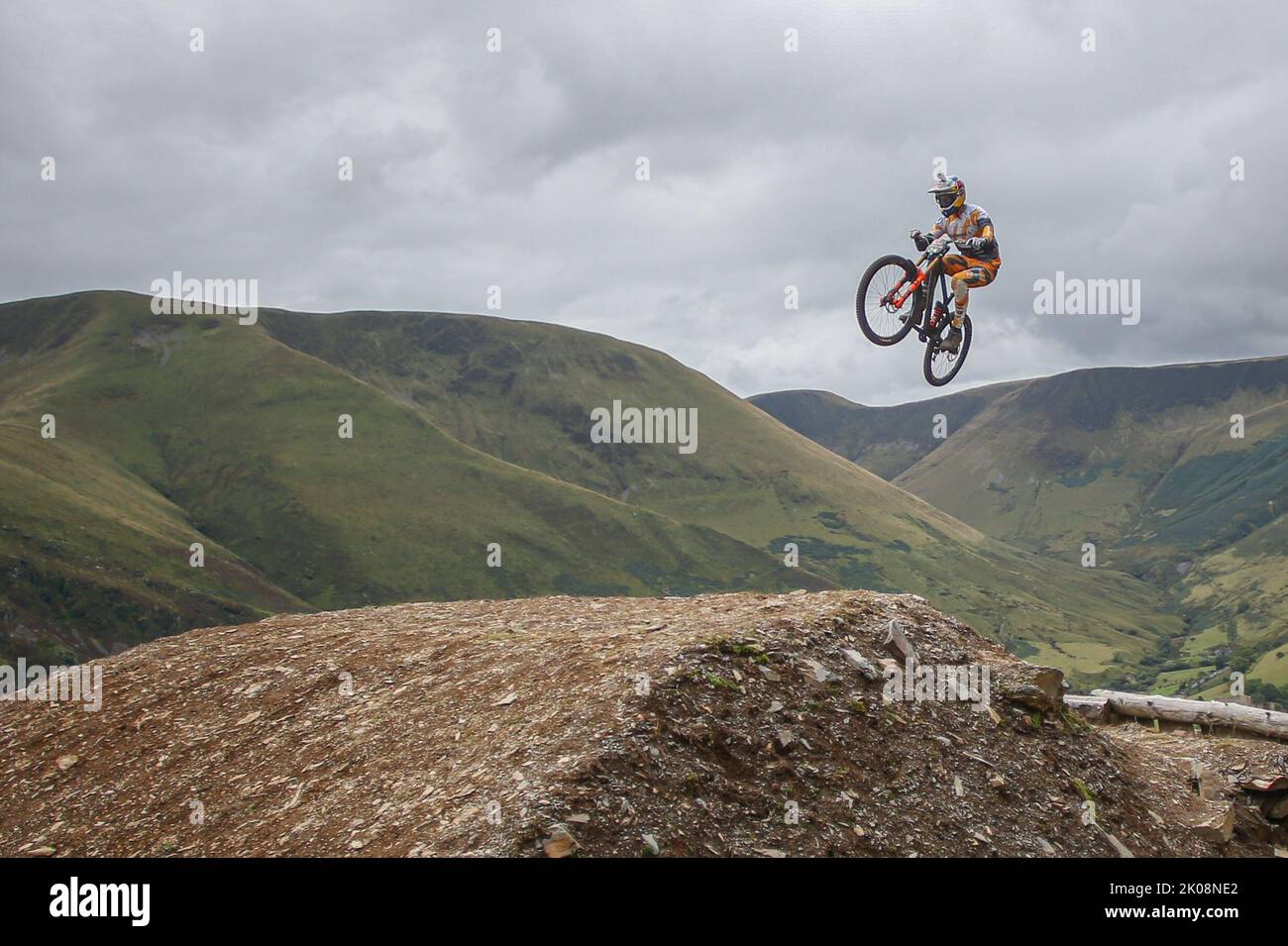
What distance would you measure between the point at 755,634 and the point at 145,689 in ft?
42.8

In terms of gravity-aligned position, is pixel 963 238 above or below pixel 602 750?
above

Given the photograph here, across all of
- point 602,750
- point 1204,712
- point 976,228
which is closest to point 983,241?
point 976,228

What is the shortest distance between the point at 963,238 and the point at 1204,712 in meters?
14.4

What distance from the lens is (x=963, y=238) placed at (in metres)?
21.3

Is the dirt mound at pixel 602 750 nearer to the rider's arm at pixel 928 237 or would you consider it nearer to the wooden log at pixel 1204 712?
the wooden log at pixel 1204 712

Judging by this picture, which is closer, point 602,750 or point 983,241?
point 602,750

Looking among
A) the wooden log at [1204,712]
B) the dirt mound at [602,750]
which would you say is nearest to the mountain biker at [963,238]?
the dirt mound at [602,750]

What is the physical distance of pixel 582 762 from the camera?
14266 mm

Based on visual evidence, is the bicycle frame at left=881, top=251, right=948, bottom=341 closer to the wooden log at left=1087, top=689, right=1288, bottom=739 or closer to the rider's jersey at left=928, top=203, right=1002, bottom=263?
the rider's jersey at left=928, top=203, right=1002, bottom=263

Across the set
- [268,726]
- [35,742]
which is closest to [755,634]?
[268,726]

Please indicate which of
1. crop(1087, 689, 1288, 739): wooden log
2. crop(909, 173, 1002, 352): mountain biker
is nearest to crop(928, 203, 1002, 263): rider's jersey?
crop(909, 173, 1002, 352): mountain biker

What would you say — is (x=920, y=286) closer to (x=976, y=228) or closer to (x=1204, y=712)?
(x=976, y=228)

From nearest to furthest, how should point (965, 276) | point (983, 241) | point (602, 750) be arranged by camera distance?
1. point (602, 750)
2. point (983, 241)
3. point (965, 276)
